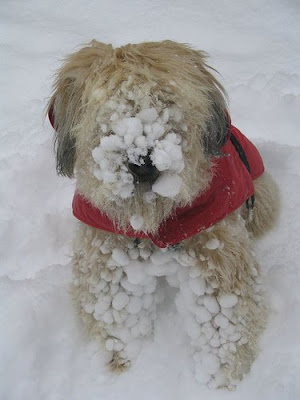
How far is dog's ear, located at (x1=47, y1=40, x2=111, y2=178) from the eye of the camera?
162 cm

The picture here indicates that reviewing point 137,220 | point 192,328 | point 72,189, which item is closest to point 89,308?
point 192,328

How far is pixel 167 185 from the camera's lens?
1486 mm

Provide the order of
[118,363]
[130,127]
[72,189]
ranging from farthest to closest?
[72,189]
[118,363]
[130,127]

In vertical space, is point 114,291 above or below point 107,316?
above

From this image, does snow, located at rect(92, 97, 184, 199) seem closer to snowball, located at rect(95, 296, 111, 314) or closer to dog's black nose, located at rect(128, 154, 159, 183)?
dog's black nose, located at rect(128, 154, 159, 183)

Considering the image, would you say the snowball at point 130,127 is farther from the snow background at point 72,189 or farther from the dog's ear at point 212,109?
the snow background at point 72,189

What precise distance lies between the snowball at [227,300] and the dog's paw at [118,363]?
0.61 metres

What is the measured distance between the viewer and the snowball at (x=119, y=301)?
2162mm

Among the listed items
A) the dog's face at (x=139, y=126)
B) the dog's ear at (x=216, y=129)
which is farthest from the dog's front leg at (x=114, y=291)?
the dog's ear at (x=216, y=129)

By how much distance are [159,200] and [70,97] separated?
518mm

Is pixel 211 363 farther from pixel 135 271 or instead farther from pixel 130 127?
pixel 130 127

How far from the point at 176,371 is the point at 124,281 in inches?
21.3

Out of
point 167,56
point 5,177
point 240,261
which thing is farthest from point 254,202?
point 5,177

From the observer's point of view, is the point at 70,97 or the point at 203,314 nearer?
the point at 70,97
